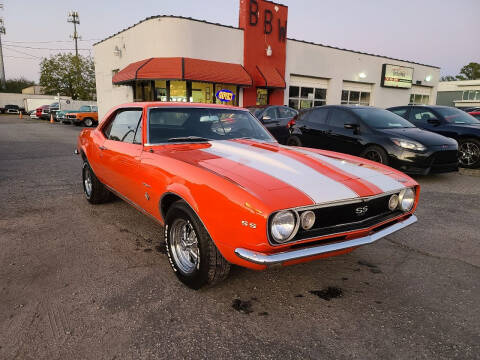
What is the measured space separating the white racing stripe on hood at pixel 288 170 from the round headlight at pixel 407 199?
0.65 m

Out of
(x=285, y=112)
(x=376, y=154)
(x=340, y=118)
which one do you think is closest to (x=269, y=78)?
(x=285, y=112)

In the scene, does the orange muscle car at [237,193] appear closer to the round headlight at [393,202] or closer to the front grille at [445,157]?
the round headlight at [393,202]

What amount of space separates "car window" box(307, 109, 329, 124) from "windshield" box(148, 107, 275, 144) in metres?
3.99

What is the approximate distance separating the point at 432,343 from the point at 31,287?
2.91m

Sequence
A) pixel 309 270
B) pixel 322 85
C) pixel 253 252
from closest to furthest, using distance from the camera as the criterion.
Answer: pixel 253 252 < pixel 309 270 < pixel 322 85

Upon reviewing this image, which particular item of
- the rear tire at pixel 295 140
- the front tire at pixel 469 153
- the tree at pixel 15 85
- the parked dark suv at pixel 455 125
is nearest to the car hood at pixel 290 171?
the rear tire at pixel 295 140

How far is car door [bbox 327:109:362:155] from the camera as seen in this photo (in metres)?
6.58

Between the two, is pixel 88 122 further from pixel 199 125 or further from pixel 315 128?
pixel 199 125

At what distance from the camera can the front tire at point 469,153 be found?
24.4 feet

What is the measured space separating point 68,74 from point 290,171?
53564 mm

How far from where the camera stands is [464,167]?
787cm

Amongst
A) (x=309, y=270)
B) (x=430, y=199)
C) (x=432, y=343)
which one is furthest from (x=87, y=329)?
(x=430, y=199)

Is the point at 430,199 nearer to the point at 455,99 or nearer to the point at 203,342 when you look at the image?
the point at 203,342

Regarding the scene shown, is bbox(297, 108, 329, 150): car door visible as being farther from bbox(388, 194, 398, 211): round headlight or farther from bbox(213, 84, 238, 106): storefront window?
bbox(213, 84, 238, 106): storefront window
